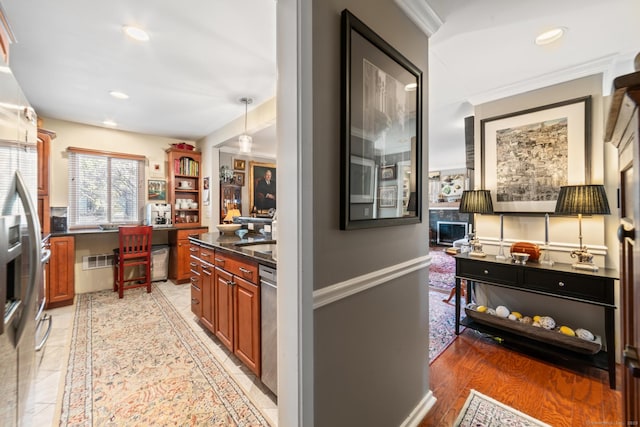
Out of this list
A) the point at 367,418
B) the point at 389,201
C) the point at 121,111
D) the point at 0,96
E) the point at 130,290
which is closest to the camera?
the point at 0,96

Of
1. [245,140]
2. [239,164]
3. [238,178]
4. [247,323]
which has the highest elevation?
[239,164]

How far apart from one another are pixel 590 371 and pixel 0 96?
3.80 metres

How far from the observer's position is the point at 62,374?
6.65 feet

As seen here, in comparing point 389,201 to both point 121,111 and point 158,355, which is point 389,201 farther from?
point 121,111

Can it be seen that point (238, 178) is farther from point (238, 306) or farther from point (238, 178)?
point (238, 306)

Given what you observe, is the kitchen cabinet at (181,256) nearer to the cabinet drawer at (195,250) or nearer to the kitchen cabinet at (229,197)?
the kitchen cabinet at (229,197)

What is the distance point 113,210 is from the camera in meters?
4.27

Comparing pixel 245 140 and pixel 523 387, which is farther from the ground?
pixel 245 140

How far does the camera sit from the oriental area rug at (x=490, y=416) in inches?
61.7

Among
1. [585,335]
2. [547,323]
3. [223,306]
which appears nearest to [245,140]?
[223,306]

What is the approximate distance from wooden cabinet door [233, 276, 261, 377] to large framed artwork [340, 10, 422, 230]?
3.33 ft

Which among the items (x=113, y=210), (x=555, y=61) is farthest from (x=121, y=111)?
(x=555, y=61)

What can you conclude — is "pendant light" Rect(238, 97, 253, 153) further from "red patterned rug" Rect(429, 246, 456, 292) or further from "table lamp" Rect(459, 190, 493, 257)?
"red patterned rug" Rect(429, 246, 456, 292)

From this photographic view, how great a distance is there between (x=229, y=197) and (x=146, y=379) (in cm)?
364
